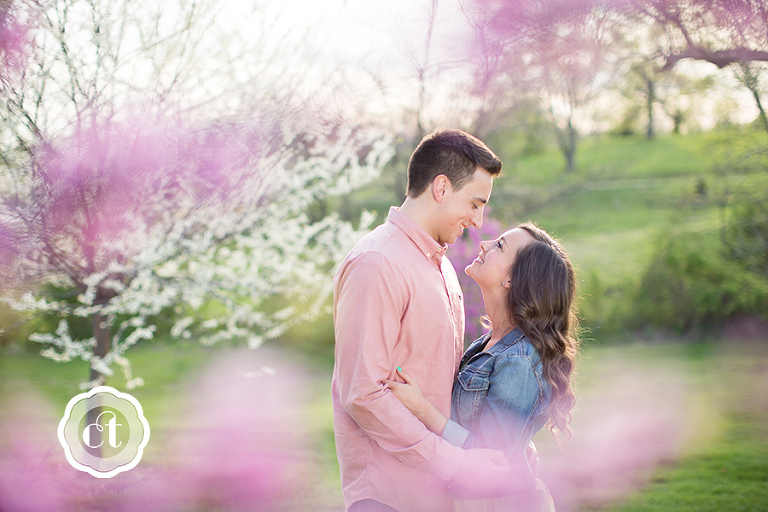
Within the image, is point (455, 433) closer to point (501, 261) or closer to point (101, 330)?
point (501, 261)

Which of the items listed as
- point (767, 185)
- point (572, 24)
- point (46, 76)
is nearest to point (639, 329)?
point (767, 185)

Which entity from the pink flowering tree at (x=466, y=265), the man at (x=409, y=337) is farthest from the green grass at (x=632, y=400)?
the man at (x=409, y=337)

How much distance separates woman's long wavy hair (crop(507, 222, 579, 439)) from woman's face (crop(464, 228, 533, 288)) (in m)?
0.03

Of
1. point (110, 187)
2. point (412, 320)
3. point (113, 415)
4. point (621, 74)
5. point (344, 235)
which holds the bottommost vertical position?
point (113, 415)

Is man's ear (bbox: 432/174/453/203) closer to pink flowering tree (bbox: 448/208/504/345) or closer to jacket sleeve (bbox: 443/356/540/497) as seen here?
jacket sleeve (bbox: 443/356/540/497)

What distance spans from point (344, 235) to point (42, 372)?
6.47 meters

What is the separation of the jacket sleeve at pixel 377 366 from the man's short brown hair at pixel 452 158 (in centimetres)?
45

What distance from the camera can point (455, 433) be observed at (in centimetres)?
197

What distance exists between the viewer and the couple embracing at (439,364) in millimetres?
1818

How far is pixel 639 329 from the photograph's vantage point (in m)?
12.6

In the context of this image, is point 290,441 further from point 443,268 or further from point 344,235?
point 443,268

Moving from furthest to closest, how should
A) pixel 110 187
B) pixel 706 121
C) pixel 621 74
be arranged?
pixel 706 121 < pixel 621 74 < pixel 110 187

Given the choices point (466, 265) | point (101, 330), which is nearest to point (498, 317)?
point (101, 330)

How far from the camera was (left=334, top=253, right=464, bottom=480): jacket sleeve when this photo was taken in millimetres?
1783
